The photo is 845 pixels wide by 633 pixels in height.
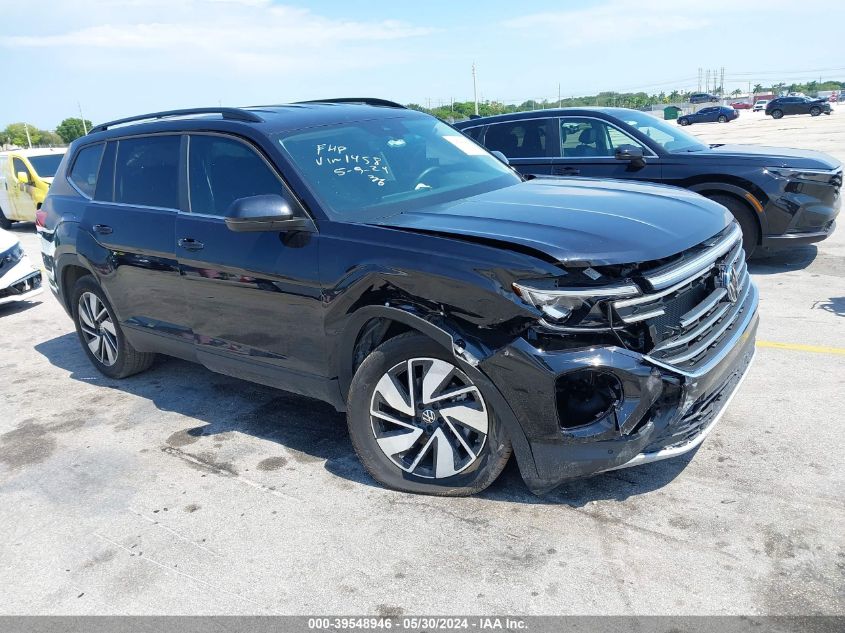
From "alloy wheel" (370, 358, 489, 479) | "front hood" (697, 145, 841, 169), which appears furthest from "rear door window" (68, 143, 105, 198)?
"front hood" (697, 145, 841, 169)

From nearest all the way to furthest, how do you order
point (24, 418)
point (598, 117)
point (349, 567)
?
point (349, 567), point (24, 418), point (598, 117)

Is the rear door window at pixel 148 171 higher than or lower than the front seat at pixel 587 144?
higher

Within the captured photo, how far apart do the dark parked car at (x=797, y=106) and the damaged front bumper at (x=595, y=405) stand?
54.5 m

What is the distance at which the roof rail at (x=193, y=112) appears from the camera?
4.42 m

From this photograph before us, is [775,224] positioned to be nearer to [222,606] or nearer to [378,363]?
[378,363]

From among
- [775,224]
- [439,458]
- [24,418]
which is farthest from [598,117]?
[24,418]

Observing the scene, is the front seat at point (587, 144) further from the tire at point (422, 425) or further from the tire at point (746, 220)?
the tire at point (422, 425)

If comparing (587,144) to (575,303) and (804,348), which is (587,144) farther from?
(575,303)

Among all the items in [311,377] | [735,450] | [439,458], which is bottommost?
[735,450]

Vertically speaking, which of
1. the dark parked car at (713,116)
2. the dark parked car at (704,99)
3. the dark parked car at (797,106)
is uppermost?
the dark parked car at (797,106)

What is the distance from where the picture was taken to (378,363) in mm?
3545

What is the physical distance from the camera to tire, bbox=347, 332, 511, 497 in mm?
3346

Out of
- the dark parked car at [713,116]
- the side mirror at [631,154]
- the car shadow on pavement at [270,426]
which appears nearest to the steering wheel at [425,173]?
the car shadow on pavement at [270,426]

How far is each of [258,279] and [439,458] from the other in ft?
4.67
